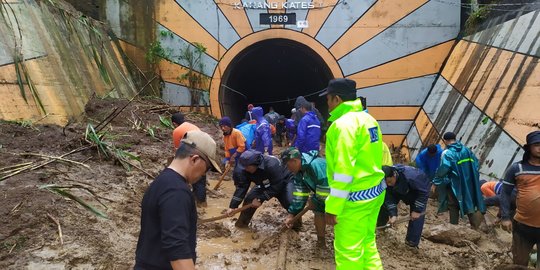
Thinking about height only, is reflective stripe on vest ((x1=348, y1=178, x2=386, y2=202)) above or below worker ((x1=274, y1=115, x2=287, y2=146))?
above

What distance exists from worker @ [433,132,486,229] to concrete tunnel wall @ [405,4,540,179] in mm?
1046

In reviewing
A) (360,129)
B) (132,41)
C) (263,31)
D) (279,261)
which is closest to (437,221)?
(279,261)

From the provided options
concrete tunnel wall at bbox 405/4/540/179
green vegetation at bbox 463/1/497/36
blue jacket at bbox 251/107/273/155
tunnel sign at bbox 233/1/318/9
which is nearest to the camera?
concrete tunnel wall at bbox 405/4/540/179

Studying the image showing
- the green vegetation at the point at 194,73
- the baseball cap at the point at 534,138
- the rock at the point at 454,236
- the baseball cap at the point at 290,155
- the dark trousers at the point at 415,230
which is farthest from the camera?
the green vegetation at the point at 194,73

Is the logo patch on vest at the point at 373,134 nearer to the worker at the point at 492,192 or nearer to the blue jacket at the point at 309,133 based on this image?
the worker at the point at 492,192

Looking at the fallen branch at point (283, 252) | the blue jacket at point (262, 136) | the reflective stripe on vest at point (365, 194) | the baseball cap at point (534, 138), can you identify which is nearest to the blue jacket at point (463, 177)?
the baseball cap at point (534, 138)

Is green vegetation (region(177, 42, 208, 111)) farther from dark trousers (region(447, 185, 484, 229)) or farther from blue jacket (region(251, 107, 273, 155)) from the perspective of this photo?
dark trousers (region(447, 185, 484, 229))

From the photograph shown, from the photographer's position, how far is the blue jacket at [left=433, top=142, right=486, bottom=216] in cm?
541

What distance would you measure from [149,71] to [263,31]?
3543 mm

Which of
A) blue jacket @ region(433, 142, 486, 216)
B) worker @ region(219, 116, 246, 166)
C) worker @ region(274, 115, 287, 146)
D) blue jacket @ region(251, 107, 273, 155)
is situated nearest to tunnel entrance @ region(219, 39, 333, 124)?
worker @ region(274, 115, 287, 146)

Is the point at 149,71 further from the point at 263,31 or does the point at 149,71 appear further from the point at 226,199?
the point at 226,199

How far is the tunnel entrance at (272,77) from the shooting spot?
460 inches

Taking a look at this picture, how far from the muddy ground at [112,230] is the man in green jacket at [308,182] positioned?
0.39 metres

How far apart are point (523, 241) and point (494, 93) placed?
4304mm
